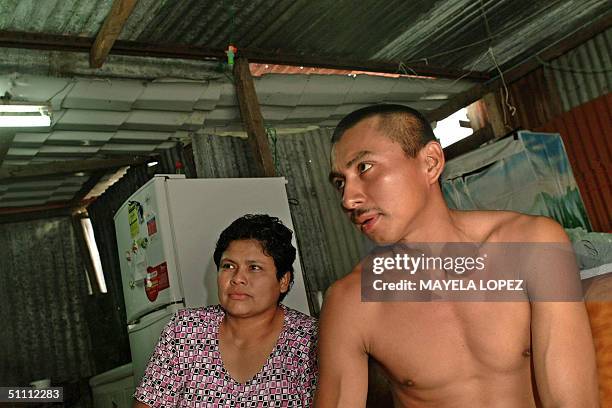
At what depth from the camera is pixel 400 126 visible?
1850 mm

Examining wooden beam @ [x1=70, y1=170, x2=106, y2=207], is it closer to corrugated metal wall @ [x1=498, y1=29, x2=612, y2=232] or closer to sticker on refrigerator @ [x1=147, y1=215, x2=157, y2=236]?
sticker on refrigerator @ [x1=147, y1=215, x2=157, y2=236]

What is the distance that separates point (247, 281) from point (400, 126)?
138cm

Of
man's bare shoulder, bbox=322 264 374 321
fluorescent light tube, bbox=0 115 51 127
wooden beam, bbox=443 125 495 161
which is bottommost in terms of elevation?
man's bare shoulder, bbox=322 264 374 321

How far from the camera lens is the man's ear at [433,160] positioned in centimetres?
186

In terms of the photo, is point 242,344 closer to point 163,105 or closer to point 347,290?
point 347,290

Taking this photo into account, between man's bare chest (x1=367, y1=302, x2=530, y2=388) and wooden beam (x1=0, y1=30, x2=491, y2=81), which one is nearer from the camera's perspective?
man's bare chest (x1=367, y1=302, x2=530, y2=388)

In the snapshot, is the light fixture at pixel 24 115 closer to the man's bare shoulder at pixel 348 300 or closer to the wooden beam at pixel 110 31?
the wooden beam at pixel 110 31

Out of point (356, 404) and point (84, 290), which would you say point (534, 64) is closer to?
point (356, 404)

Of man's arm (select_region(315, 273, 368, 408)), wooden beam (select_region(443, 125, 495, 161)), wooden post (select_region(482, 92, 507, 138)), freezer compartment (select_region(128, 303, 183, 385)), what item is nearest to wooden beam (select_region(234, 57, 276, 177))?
freezer compartment (select_region(128, 303, 183, 385))

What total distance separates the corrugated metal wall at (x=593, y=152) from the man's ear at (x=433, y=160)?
499 cm

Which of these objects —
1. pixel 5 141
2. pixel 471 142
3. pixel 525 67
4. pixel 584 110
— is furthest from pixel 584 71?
pixel 5 141

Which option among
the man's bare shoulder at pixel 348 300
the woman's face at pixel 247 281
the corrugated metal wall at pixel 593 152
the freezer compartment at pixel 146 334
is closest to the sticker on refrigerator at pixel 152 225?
the freezer compartment at pixel 146 334

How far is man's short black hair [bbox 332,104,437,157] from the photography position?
6.02 feet

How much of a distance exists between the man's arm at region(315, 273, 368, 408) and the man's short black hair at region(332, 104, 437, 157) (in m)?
0.51
